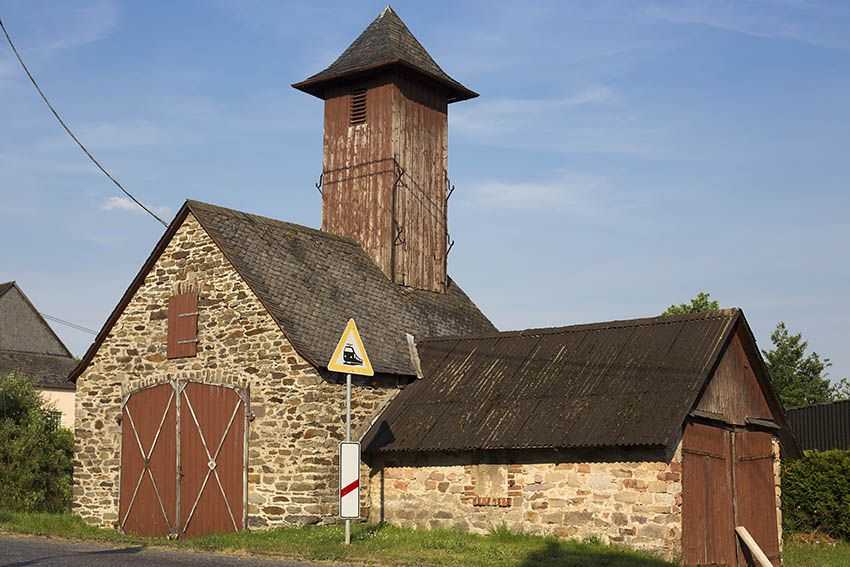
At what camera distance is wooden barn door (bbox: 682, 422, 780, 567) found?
1805 centimetres

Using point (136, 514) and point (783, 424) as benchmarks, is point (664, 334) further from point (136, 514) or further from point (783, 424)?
→ point (136, 514)

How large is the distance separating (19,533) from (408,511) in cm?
748

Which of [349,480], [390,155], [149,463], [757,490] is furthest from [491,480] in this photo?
[390,155]

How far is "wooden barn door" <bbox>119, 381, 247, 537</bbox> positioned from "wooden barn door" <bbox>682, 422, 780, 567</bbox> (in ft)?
27.1

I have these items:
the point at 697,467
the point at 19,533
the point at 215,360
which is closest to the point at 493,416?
the point at 697,467

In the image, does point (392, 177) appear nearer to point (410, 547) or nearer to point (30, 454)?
point (410, 547)

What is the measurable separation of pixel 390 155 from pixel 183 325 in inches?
293

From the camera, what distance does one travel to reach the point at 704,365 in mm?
18422

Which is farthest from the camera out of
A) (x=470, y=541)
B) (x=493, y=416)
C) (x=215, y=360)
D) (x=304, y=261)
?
(x=304, y=261)

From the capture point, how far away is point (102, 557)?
15438 mm

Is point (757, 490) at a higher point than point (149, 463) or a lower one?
lower

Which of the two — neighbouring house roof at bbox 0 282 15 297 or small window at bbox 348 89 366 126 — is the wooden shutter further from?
neighbouring house roof at bbox 0 282 15 297

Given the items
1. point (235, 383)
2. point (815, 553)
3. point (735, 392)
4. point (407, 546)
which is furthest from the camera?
point (815, 553)

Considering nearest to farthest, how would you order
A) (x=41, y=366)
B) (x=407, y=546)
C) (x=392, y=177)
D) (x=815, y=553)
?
(x=407, y=546), (x=815, y=553), (x=392, y=177), (x=41, y=366)
